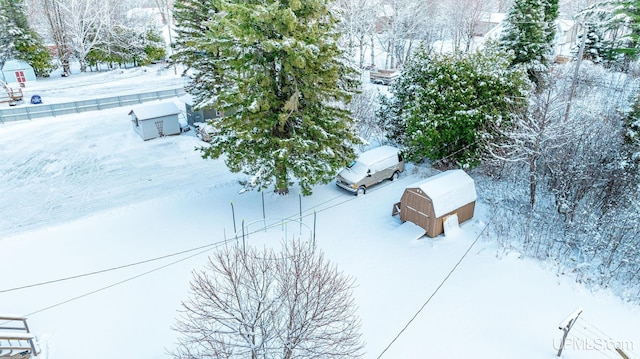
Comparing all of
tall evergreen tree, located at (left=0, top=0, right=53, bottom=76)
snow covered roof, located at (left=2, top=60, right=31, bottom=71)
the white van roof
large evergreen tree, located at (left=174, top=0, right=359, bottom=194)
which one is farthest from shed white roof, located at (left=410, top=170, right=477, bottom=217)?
tall evergreen tree, located at (left=0, top=0, right=53, bottom=76)

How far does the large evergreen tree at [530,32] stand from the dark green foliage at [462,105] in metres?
9.36

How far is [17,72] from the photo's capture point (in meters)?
37.8

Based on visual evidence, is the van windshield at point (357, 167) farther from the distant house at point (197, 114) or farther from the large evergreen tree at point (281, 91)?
the distant house at point (197, 114)

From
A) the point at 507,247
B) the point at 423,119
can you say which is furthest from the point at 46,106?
the point at 507,247

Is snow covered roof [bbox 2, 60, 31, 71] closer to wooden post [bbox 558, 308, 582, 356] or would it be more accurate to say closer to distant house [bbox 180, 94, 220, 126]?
distant house [bbox 180, 94, 220, 126]

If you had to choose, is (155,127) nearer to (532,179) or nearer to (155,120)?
(155,120)

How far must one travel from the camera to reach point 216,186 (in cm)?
1956

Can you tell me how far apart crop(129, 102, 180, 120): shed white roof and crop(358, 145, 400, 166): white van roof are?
45.5ft

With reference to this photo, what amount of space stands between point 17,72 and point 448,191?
1632 inches

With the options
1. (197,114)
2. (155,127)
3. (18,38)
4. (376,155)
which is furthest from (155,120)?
(18,38)

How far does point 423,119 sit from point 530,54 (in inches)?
534

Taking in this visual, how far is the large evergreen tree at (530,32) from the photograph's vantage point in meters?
25.9

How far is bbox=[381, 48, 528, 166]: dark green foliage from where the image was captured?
58.0 feet

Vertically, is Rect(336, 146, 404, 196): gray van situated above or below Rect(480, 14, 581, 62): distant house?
below
